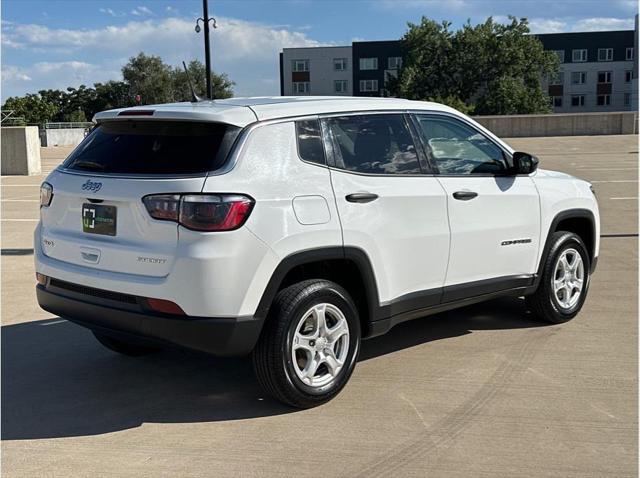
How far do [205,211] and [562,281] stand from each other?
3.55 meters

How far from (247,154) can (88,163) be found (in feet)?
3.68

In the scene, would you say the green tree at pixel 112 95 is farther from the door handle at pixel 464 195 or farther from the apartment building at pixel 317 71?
the door handle at pixel 464 195

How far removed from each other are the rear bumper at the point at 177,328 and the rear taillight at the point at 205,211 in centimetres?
51

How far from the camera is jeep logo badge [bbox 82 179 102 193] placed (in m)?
4.26

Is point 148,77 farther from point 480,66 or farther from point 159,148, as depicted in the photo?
point 159,148

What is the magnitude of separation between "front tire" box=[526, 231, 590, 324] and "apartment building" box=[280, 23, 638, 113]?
71.4 meters

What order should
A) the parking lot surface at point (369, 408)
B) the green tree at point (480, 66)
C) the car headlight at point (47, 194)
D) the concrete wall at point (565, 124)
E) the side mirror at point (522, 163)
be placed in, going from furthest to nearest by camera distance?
the green tree at point (480, 66)
the concrete wall at point (565, 124)
the side mirror at point (522, 163)
the car headlight at point (47, 194)
the parking lot surface at point (369, 408)

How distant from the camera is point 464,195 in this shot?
520 centimetres

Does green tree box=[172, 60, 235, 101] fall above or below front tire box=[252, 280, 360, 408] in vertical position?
above

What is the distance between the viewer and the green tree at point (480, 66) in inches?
2443

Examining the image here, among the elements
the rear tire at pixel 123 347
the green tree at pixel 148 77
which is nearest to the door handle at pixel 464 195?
the rear tire at pixel 123 347

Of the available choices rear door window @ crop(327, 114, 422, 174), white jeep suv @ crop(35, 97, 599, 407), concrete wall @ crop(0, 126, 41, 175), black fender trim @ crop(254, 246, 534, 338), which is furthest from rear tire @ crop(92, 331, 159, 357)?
concrete wall @ crop(0, 126, 41, 175)

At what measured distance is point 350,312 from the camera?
14.8ft

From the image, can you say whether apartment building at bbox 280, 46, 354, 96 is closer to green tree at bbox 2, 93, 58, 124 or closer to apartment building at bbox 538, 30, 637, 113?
apartment building at bbox 538, 30, 637, 113
